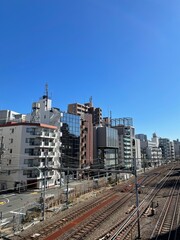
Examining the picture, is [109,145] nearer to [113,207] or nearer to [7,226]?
[113,207]

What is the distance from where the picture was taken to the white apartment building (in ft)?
136

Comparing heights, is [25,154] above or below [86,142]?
below

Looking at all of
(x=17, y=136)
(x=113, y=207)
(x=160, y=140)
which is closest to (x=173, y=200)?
(x=113, y=207)

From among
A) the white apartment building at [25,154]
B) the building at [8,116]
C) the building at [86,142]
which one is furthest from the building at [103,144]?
the building at [8,116]

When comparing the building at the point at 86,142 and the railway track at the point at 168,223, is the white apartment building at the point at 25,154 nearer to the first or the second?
the building at the point at 86,142

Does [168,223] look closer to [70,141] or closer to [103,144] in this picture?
[70,141]

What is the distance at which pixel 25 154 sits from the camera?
42906 millimetres

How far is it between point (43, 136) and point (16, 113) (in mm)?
19170

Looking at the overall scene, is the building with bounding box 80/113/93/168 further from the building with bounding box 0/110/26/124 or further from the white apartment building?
the building with bounding box 0/110/26/124

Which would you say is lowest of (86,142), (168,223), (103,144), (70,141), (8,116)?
(168,223)

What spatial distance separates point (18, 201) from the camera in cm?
3347

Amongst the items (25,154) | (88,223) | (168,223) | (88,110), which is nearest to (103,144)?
(88,110)

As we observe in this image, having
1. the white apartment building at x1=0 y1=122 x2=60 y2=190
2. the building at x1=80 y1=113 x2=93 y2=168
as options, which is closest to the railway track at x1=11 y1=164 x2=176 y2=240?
the white apartment building at x1=0 y1=122 x2=60 y2=190

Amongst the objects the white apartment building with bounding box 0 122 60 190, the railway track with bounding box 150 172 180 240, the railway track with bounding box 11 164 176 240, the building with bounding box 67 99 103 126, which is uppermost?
the building with bounding box 67 99 103 126
